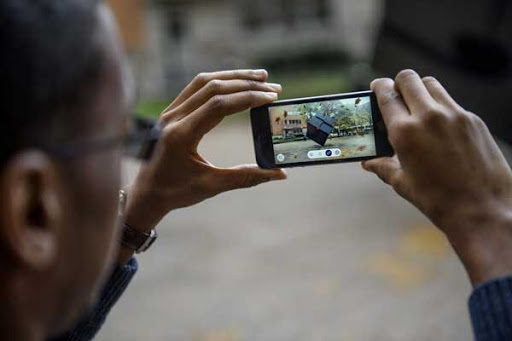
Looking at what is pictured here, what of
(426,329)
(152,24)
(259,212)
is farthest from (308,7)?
(426,329)

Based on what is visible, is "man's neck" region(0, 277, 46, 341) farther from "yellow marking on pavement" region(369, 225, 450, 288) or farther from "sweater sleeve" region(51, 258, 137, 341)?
"yellow marking on pavement" region(369, 225, 450, 288)

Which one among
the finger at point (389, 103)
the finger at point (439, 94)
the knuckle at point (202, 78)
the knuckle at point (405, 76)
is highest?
the knuckle at point (405, 76)

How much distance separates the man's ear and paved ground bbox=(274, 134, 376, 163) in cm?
66

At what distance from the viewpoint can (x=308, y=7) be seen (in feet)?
74.7

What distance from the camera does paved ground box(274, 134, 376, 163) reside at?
1284 millimetres

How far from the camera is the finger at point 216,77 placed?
4.35 ft

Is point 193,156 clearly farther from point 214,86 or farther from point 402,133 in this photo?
point 402,133

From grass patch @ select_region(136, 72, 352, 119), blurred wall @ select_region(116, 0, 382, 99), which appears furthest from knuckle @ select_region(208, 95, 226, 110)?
blurred wall @ select_region(116, 0, 382, 99)

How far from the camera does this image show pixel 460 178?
3.26 feet

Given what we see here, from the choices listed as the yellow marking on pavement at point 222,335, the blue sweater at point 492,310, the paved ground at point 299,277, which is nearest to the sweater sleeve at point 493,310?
the blue sweater at point 492,310

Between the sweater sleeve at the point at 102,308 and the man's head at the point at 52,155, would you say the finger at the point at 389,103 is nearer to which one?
the man's head at the point at 52,155

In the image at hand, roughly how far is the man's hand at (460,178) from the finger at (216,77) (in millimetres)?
351

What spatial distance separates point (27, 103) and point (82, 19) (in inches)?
4.8

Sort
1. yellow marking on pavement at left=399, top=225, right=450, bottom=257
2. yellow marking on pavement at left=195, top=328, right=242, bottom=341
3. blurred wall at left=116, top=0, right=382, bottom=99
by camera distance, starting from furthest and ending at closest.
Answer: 1. blurred wall at left=116, top=0, right=382, bottom=99
2. yellow marking on pavement at left=399, top=225, right=450, bottom=257
3. yellow marking on pavement at left=195, top=328, right=242, bottom=341
